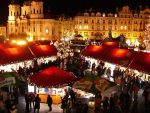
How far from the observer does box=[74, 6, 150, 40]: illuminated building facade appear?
3157 inches

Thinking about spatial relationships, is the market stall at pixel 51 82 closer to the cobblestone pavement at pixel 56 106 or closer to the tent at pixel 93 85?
the cobblestone pavement at pixel 56 106

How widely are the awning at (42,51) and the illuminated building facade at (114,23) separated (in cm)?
4249

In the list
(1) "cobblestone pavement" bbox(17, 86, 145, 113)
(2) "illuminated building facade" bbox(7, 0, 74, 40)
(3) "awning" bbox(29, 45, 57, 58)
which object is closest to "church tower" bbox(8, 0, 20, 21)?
(2) "illuminated building facade" bbox(7, 0, 74, 40)

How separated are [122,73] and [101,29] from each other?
180ft

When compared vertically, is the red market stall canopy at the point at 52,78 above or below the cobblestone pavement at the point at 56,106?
above

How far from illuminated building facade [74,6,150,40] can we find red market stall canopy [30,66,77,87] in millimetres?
59959

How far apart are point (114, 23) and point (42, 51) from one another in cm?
4593

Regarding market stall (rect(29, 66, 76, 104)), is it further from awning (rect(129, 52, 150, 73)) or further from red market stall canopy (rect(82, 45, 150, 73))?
red market stall canopy (rect(82, 45, 150, 73))

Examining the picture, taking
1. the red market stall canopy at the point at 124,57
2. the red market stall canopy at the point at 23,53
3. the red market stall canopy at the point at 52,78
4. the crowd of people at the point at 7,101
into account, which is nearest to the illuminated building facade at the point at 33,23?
the red market stall canopy at the point at 23,53

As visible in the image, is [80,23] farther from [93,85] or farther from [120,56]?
[93,85]

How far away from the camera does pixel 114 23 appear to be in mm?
81375

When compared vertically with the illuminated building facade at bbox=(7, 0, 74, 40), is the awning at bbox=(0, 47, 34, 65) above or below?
below

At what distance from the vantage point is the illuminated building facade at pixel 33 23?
83562mm

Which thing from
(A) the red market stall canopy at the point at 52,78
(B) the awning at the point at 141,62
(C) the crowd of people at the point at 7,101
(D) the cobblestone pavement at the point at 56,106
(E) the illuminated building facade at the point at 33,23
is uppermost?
(E) the illuminated building facade at the point at 33,23
